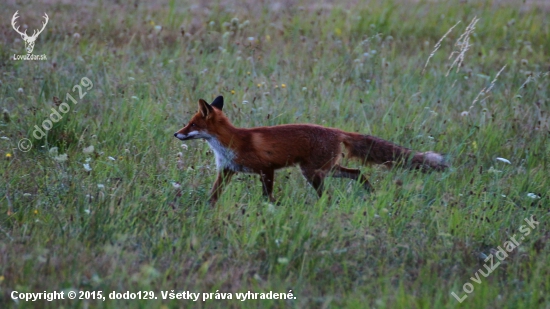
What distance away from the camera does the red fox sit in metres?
6.40

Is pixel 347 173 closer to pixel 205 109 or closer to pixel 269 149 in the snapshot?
pixel 269 149

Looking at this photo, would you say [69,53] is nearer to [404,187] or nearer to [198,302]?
[404,187]

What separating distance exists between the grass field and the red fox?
0.19 m

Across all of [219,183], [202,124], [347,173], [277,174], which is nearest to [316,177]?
[347,173]

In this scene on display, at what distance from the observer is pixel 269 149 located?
639 centimetres

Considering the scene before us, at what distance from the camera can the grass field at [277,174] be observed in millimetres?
4637

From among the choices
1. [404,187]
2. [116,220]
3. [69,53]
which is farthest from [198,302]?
[69,53]

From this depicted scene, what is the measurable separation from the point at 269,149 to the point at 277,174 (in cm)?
74

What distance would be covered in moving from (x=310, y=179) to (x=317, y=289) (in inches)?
80.0

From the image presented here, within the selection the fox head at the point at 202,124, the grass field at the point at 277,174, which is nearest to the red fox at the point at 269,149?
the fox head at the point at 202,124

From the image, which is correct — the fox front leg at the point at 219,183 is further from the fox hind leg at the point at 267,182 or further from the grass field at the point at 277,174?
the fox hind leg at the point at 267,182

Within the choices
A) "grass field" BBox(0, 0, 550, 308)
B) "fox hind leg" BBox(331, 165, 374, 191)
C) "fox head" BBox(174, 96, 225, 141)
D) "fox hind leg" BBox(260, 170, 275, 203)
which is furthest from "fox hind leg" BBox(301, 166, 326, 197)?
"fox head" BBox(174, 96, 225, 141)

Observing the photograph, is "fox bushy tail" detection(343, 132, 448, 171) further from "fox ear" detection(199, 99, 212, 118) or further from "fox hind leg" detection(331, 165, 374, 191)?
"fox ear" detection(199, 99, 212, 118)

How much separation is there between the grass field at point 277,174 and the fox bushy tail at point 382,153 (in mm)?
175
